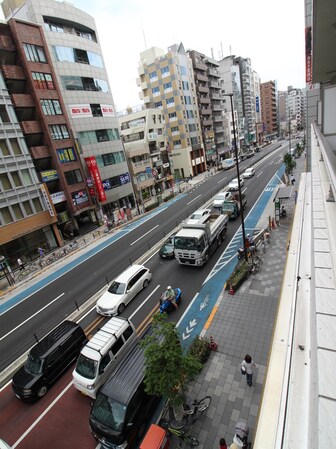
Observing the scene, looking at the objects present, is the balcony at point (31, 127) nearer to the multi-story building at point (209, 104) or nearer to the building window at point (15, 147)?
the building window at point (15, 147)

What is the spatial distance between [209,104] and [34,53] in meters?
55.4

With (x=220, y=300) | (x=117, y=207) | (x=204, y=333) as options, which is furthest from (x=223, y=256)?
(x=117, y=207)

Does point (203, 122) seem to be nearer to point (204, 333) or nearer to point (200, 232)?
point (200, 232)

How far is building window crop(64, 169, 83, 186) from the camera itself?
106ft

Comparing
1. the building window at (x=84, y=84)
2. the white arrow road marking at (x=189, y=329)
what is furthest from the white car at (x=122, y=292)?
the building window at (x=84, y=84)

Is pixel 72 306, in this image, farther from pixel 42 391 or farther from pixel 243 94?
pixel 243 94

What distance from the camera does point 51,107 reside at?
30562mm

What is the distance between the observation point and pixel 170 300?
47.5ft

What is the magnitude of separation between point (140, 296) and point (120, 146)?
30.7 meters

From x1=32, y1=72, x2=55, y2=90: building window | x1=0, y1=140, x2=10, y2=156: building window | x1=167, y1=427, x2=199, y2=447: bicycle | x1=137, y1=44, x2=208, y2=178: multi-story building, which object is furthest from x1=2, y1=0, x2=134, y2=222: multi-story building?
x1=167, y1=427, x2=199, y2=447: bicycle

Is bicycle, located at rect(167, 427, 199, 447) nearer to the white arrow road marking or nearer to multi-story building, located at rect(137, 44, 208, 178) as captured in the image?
the white arrow road marking

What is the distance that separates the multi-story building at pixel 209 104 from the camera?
68.9m

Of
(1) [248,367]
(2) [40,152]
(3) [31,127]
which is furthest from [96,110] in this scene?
(1) [248,367]

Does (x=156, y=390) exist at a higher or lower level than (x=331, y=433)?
lower
